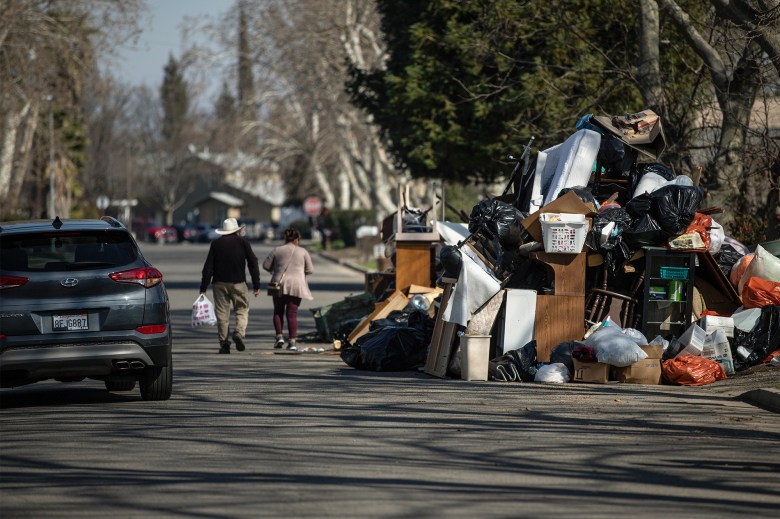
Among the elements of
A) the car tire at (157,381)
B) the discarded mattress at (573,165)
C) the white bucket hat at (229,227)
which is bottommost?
the car tire at (157,381)

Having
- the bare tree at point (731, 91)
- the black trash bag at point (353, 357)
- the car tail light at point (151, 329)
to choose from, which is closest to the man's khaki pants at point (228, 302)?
the black trash bag at point (353, 357)

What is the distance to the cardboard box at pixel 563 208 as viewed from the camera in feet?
47.0

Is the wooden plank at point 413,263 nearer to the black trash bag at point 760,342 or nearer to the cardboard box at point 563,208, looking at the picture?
the cardboard box at point 563,208

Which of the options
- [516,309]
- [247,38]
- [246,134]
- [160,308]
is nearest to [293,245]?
[516,309]

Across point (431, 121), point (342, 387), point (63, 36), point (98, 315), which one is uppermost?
point (63, 36)

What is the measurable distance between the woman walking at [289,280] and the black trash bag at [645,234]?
5.30m

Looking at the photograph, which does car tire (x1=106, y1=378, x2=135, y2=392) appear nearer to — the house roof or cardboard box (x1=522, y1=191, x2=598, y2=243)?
cardboard box (x1=522, y1=191, x2=598, y2=243)

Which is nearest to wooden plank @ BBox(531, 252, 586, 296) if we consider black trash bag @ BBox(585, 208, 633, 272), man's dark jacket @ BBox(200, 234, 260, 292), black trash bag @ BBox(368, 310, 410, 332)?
black trash bag @ BBox(585, 208, 633, 272)

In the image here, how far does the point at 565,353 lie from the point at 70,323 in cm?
538

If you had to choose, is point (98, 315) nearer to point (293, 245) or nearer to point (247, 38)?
point (293, 245)

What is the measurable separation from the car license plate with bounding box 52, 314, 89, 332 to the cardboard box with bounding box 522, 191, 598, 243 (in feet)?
17.9

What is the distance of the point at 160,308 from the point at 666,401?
4787 millimetres

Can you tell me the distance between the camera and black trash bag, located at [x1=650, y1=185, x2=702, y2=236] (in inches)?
565

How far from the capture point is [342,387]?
13.2 meters
